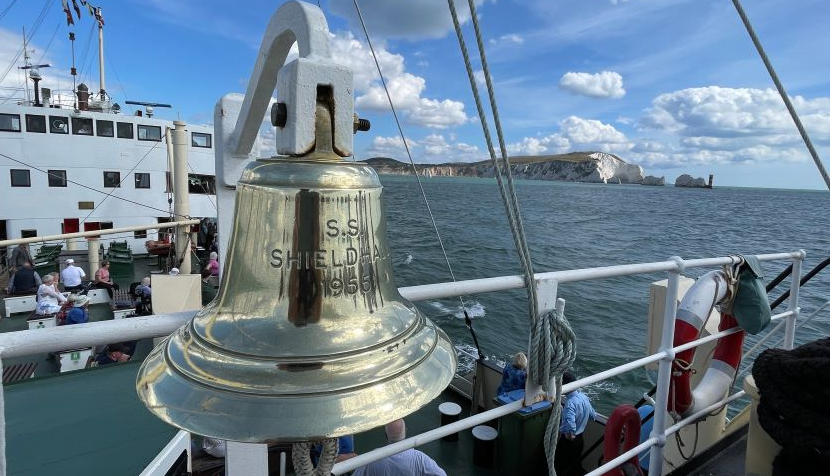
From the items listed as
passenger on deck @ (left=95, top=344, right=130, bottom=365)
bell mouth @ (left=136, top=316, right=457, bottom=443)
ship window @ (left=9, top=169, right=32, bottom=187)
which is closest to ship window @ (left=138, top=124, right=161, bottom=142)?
ship window @ (left=9, top=169, right=32, bottom=187)

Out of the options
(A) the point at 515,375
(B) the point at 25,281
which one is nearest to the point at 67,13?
(B) the point at 25,281

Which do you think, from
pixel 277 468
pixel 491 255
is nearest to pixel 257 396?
pixel 277 468

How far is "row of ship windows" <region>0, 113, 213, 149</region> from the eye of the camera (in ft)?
66.9

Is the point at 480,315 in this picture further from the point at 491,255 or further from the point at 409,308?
the point at 409,308

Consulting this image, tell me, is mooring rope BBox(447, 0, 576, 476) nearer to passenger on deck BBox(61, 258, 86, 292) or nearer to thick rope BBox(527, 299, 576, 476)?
thick rope BBox(527, 299, 576, 476)

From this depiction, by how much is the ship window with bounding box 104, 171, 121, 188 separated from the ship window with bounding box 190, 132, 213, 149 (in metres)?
3.79

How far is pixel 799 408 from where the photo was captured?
2043mm

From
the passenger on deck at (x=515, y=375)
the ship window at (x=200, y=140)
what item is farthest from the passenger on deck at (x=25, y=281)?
the passenger on deck at (x=515, y=375)

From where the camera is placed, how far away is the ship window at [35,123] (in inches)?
809

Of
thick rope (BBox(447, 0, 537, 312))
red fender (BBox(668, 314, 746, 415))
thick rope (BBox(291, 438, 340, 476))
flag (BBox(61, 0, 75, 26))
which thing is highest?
flag (BBox(61, 0, 75, 26))

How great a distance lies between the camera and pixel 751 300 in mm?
2943

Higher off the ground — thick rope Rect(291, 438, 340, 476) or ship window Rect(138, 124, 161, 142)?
ship window Rect(138, 124, 161, 142)

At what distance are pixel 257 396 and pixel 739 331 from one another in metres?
3.43

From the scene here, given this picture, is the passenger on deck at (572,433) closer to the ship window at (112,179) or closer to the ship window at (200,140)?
the ship window at (112,179)
